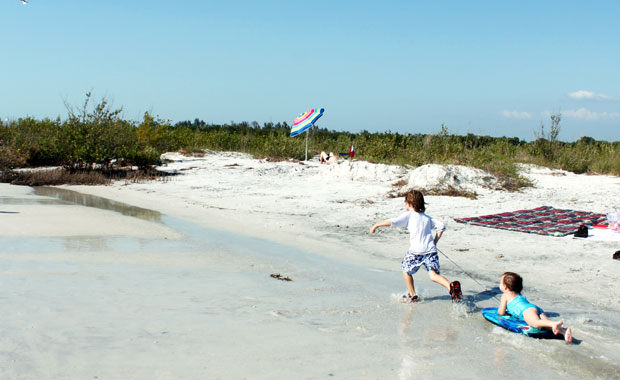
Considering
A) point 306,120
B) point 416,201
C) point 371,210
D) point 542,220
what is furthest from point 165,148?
point 416,201

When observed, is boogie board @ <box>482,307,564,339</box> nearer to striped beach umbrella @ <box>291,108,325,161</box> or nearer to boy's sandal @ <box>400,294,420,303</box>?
boy's sandal @ <box>400,294,420,303</box>

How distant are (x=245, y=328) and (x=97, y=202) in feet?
38.0

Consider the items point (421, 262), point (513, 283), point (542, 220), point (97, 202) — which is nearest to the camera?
point (513, 283)

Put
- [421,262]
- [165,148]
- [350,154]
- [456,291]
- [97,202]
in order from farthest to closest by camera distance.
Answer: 1. [165,148]
2. [350,154]
3. [97,202]
4. [421,262]
5. [456,291]

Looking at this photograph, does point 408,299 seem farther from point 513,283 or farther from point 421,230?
point 513,283

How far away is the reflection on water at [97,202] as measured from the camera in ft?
42.8

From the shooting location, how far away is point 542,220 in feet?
37.2

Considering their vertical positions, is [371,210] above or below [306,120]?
below

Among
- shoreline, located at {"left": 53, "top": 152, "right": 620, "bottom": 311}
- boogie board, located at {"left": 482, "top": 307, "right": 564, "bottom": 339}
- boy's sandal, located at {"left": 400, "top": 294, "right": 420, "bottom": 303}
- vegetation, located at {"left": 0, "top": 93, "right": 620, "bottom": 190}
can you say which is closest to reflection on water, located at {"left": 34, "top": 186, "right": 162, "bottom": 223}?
shoreline, located at {"left": 53, "top": 152, "right": 620, "bottom": 311}

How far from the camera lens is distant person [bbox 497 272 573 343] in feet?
16.1

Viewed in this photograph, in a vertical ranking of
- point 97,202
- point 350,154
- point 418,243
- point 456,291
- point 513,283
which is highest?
point 350,154

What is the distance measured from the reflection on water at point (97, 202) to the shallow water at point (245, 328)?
5065 millimetres

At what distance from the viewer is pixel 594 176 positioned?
18797mm

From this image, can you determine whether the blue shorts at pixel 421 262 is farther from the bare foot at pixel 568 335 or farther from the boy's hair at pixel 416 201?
the bare foot at pixel 568 335
